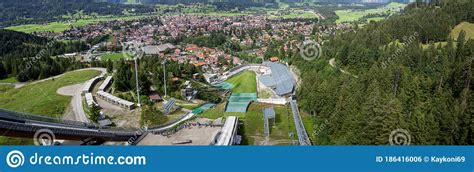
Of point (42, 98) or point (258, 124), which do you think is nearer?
point (258, 124)

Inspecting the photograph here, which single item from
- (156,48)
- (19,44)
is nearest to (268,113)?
(156,48)

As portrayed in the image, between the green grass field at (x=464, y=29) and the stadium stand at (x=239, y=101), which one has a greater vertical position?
the green grass field at (x=464, y=29)

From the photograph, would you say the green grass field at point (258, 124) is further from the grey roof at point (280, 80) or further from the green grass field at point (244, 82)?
the green grass field at point (244, 82)

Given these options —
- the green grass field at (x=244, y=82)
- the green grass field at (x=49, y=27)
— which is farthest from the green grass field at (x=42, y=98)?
the green grass field at (x=49, y=27)

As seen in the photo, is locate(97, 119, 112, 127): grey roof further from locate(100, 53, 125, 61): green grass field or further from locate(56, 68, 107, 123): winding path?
locate(100, 53, 125, 61): green grass field

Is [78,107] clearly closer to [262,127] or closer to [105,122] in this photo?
[105,122]

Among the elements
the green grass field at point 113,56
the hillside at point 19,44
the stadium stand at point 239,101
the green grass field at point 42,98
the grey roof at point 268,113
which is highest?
the hillside at point 19,44

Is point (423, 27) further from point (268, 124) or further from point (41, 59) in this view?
point (41, 59)
